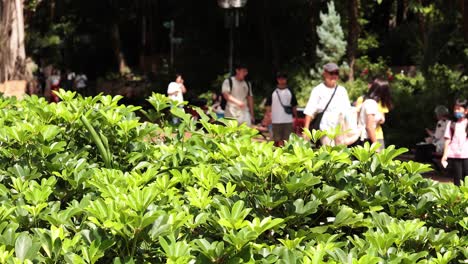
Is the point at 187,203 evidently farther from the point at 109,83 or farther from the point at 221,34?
the point at 109,83

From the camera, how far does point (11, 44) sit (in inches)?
984

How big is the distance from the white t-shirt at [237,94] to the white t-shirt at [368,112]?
2948 millimetres

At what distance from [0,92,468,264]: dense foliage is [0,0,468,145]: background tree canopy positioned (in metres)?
12.5

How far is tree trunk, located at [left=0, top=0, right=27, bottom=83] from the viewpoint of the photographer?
24.7m

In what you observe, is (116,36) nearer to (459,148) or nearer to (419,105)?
(419,105)

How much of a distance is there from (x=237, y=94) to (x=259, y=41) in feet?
61.3

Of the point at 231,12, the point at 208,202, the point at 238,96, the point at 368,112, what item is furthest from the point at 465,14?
the point at 208,202

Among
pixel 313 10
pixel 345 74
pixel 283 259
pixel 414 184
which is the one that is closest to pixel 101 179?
pixel 283 259

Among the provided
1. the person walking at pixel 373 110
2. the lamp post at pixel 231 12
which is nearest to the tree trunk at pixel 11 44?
the lamp post at pixel 231 12

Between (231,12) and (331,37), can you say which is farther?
(331,37)

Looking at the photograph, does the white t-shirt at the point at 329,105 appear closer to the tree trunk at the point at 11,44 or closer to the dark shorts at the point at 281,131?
the dark shorts at the point at 281,131

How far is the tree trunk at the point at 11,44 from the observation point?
24.7m

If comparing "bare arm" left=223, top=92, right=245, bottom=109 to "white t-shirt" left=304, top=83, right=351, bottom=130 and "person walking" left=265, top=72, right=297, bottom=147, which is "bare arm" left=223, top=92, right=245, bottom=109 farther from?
"white t-shirt" left=304, top=83, right=351, bottom=130

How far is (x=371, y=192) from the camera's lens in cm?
378
